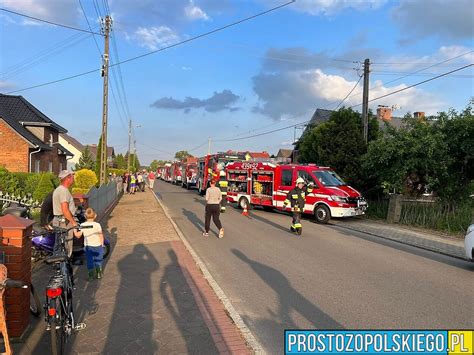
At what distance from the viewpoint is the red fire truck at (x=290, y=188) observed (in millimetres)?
16281

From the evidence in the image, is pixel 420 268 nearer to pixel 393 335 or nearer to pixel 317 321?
pixel 317 321

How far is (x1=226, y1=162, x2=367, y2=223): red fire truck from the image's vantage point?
1628cm

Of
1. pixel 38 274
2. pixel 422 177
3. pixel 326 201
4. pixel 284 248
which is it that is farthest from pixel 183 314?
pixel 422 177

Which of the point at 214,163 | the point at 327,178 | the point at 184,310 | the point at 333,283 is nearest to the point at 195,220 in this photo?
the point at 327,178

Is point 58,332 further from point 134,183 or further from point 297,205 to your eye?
point 134,183

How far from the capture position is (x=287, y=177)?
61.0 ft

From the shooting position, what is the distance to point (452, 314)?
5.66 metres

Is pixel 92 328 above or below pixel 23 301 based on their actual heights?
below

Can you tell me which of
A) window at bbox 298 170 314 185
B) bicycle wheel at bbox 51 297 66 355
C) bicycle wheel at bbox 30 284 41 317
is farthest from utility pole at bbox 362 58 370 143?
bicycle wheel at bbox 51 297 66 355

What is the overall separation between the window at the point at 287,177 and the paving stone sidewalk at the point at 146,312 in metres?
9.96

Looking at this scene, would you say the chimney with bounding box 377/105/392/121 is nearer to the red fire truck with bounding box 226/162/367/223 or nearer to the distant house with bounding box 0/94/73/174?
the red fire truck with bounding box 226/162/367/223

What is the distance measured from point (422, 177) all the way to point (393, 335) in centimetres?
1430

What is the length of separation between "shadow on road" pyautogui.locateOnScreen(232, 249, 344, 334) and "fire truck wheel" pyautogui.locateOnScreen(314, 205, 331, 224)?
888cm

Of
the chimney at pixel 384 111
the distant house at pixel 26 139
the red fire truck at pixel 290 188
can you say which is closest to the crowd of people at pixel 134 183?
the distant house at pixel 26 139
